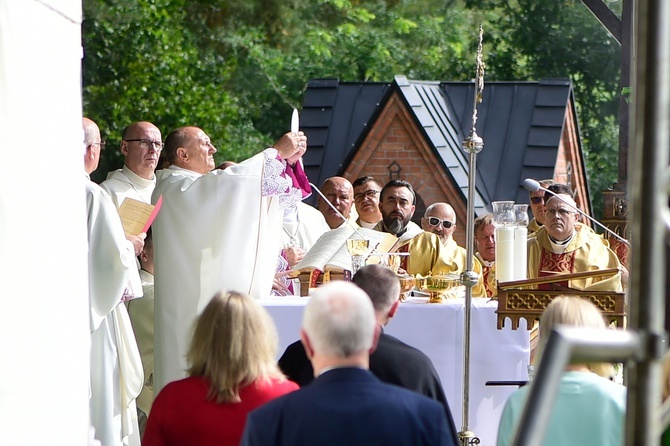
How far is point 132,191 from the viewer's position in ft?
26.2

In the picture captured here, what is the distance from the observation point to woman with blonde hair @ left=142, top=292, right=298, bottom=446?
3.40 meters

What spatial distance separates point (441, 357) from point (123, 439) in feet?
5.66

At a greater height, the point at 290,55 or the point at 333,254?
the point at 290,55

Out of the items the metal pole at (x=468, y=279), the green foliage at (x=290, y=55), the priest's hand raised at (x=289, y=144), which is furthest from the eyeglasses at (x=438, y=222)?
the green foliage at (x=290, y=55)

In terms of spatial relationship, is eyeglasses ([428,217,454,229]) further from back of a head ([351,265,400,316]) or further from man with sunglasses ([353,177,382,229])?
back of a head ([351,265,400,316])

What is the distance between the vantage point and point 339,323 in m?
2.91

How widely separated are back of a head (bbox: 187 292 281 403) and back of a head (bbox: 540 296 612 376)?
79 centimetres

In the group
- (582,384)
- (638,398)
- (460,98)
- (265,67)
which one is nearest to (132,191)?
(582,384)

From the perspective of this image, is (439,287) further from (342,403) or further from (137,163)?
(342,403)

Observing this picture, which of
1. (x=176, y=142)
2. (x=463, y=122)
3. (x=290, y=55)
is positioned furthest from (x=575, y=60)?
(x=176, y=142)

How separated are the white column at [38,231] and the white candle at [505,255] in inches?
111

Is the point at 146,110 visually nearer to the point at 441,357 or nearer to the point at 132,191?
the point at 132,191

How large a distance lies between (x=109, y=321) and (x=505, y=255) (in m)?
2.06

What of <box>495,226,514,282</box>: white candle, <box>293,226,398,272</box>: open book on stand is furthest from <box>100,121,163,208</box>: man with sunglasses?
<box>495,226,514,282</box>: white candle
